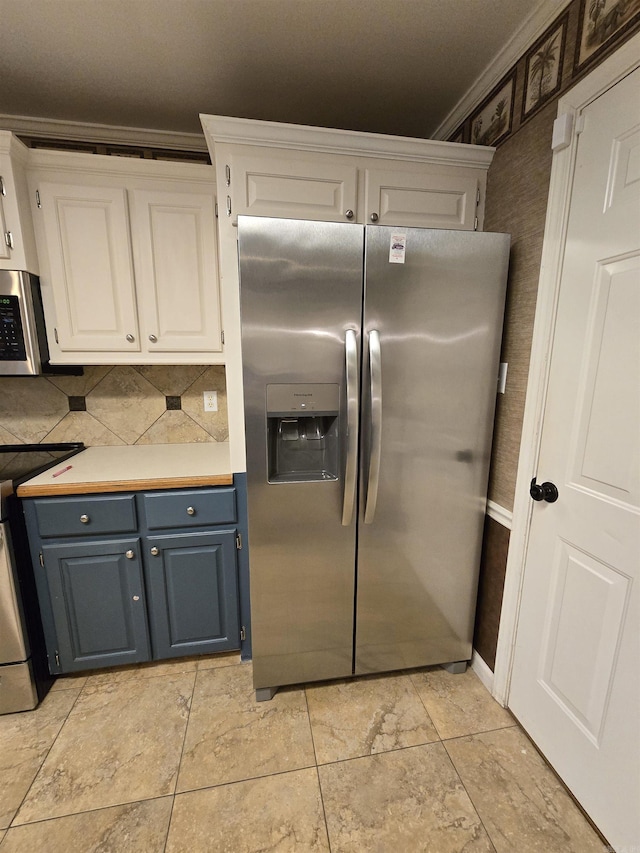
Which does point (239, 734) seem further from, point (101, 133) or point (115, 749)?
point (101, 133)

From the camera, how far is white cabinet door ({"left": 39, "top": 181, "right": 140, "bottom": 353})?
163 centimetres

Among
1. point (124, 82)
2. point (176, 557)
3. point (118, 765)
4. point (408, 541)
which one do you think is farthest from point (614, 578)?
point (124, 82)

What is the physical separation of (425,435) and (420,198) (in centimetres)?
98

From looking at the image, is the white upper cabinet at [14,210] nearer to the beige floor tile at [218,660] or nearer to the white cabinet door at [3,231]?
the white cabinet door at [3,231]

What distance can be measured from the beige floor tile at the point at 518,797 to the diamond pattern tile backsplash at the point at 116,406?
1.82 metres

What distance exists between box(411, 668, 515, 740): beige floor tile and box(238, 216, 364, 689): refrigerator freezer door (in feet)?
1.23

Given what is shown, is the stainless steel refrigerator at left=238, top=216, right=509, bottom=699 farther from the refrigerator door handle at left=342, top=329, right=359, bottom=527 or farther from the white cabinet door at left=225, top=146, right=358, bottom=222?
the white cabinet door at left=225, top=146, right=358, bottom=222

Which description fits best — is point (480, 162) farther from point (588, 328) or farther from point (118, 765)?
point (118, 765)

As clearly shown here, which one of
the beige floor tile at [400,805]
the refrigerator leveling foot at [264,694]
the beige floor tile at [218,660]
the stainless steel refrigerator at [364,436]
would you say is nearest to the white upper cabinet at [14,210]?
the stainless steel refrigerator at [364,436]

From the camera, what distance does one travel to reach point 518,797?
4.11 ft

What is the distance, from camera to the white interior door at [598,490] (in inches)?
40.6

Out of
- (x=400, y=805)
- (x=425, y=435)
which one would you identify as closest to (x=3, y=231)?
(x=425, y=435)

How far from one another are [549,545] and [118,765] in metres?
1.74

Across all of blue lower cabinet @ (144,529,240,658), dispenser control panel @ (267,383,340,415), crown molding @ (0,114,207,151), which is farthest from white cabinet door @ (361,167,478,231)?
blue lower cabinet @ (144,529,240,658)
